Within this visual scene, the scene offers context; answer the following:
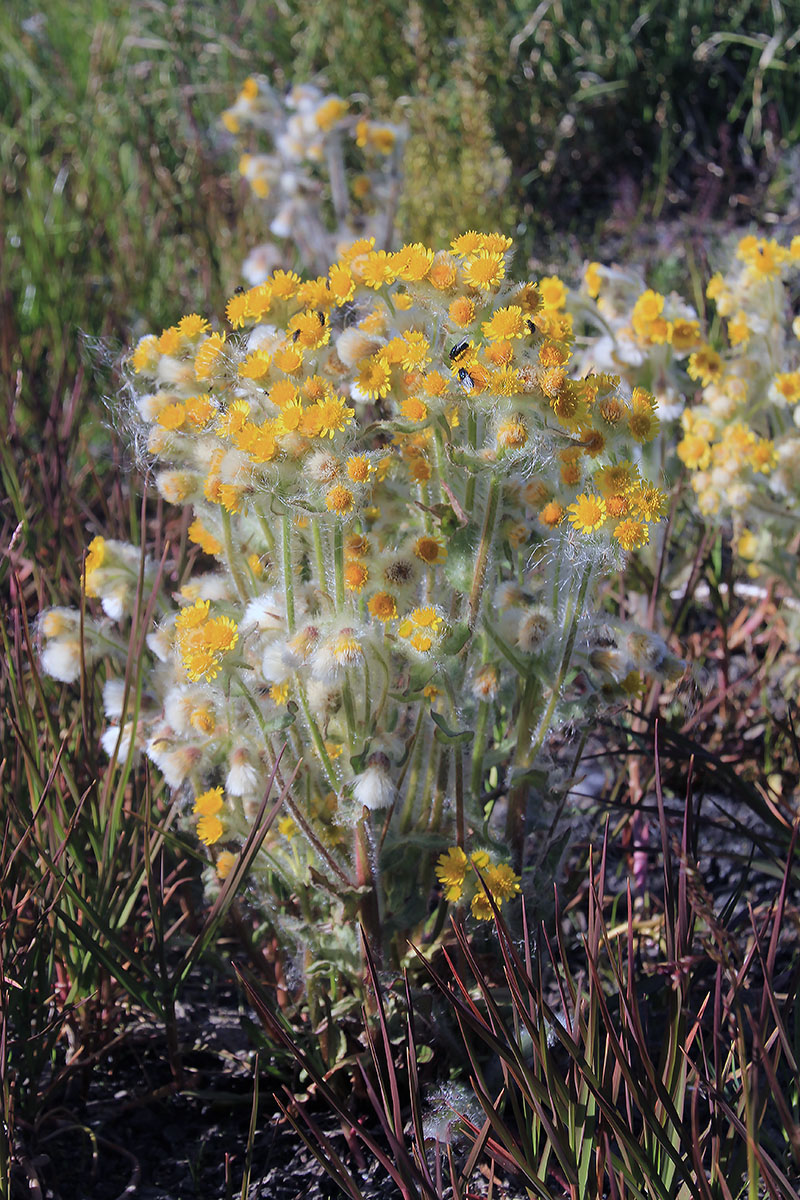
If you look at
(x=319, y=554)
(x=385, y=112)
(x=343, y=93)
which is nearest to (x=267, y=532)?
(x=319, y=554)

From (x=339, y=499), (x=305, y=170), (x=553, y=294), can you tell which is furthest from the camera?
(x=305, y=170)

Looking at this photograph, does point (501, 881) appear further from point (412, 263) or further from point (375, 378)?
point (412, 263)

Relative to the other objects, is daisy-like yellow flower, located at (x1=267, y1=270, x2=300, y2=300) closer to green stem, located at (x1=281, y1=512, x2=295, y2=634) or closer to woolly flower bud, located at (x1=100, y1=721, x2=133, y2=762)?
green stem, located at (x1=281, y1=512, x2=295, y2=634)

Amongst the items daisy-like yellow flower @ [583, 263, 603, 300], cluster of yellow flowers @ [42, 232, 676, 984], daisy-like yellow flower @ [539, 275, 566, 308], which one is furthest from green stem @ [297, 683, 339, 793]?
daisy-like yellow flower @ [583, 263, 603, 300]

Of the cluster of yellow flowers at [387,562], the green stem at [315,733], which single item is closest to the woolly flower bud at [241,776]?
the cluster of yellow flowers at [387,562]

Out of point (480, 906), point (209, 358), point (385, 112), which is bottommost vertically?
point (480, 906)

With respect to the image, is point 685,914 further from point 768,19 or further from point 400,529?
point 768,19
